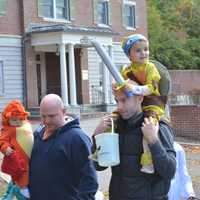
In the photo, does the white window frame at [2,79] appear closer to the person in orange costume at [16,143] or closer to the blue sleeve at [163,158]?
the person in orange costume at [16,143]

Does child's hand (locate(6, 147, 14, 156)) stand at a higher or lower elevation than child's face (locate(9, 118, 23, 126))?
lower

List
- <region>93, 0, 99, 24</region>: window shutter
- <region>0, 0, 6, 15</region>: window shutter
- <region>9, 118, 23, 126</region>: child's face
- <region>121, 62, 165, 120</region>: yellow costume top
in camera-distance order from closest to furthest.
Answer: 1. <region>121, 62, 165, 120</region>: yellow costume top
2. <region>9, 118, 23, 126</region>: child's face
3. <region>0, 0, 6, 15</region>: window shutter
4. <region>93, 0, 99, 24</region>: window shutter

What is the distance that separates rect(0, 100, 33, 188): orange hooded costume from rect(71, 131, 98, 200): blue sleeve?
45.0 inches

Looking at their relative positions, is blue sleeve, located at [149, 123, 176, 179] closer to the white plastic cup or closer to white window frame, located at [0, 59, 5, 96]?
the white plastic cup

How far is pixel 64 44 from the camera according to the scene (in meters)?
29.6

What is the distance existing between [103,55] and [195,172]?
913cm

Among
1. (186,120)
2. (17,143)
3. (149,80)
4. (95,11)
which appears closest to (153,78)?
(149,80)

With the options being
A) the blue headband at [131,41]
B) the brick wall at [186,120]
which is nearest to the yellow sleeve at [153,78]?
the blue headband at [131,41]

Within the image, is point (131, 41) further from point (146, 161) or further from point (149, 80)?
point (146, 161)

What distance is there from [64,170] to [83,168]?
146mm

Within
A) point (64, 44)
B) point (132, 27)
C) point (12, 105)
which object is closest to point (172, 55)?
point (132, 27)

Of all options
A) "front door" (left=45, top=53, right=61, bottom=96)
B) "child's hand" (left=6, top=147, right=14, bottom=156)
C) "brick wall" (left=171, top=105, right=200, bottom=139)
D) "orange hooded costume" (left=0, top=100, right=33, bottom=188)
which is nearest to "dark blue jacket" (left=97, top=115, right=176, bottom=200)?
→ "orange hooded costume" (left=0, top=100, right=33, bottom=188)

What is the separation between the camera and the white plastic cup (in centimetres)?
421

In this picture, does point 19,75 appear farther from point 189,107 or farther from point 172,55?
point 172,55
